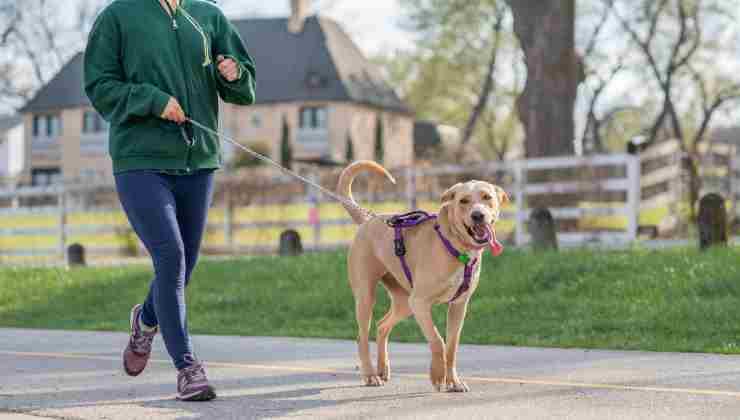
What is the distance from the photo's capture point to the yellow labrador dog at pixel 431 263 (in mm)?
5969

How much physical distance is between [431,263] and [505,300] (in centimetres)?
593

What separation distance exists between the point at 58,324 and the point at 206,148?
7.49 m

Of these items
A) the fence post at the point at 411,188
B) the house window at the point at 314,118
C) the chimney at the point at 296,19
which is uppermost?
the chimney at the point at 296,19

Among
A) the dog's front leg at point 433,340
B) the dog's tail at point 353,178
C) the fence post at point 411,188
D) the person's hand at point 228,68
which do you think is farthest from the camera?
the fence post at point 411,188

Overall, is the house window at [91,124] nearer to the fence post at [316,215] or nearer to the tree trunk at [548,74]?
the fence post at [316,215]

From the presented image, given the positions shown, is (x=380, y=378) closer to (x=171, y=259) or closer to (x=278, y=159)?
(x=171, y=259)

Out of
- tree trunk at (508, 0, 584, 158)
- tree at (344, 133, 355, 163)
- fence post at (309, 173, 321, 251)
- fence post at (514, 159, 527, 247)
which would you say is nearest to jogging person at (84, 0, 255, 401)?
fence post at (514, 159, 527, 247)

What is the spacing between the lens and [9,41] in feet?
183

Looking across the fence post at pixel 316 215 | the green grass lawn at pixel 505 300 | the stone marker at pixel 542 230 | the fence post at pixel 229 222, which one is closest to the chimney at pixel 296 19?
the fence post at pixel 229 222

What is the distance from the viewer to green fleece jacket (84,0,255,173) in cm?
617

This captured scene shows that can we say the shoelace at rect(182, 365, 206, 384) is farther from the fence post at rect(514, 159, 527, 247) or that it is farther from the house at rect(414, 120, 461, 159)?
the house at rect(414, 120, 461, 159)

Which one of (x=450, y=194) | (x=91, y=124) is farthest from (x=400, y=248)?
(x=91, y=124)

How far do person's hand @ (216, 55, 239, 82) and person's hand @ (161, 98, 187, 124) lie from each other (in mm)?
379

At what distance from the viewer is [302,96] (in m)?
65.4
